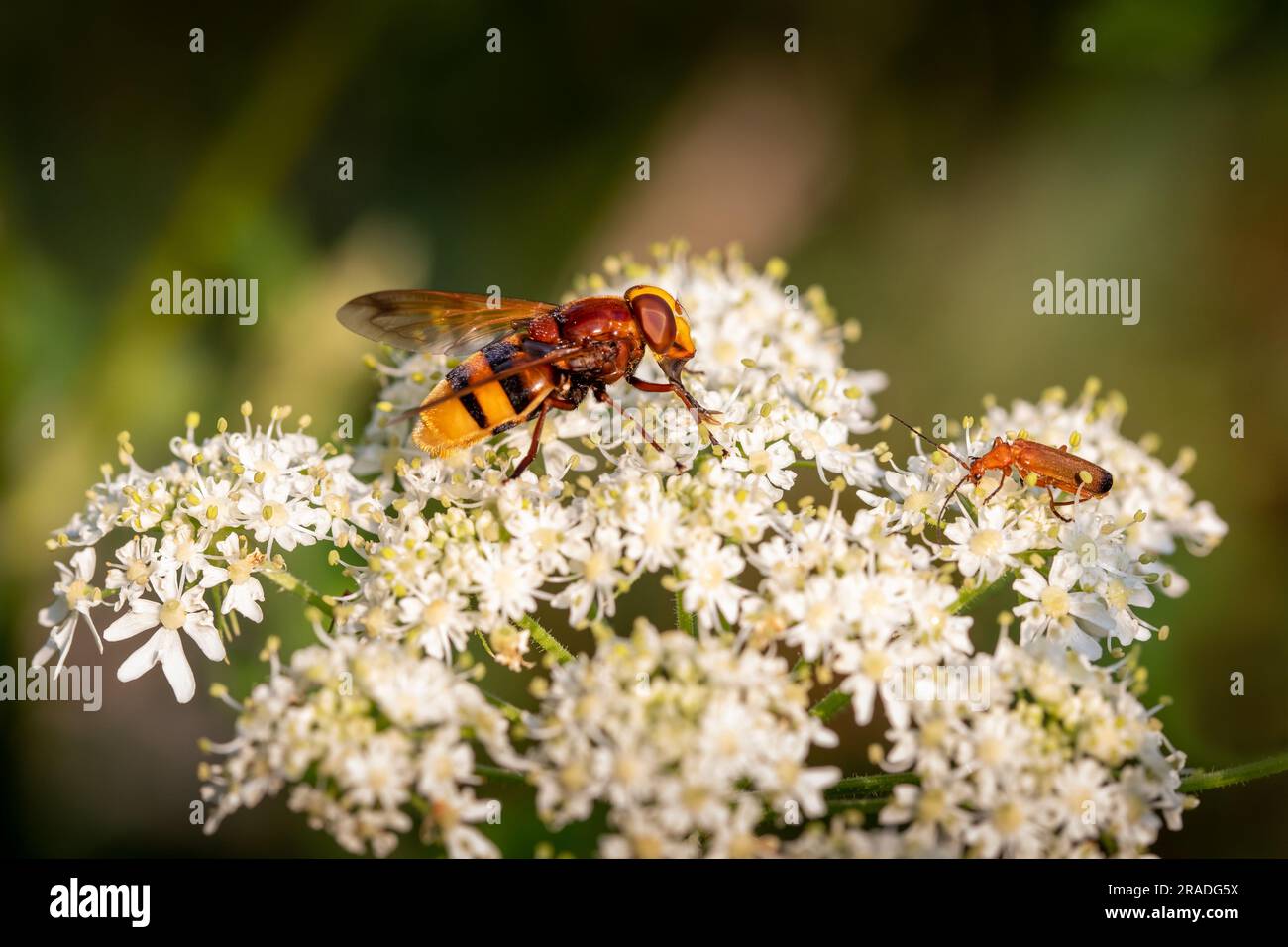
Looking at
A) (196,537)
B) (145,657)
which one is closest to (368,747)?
(145,657)

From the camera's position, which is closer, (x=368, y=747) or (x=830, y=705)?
(x=368, y=747)

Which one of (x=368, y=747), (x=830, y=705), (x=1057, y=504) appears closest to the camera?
(x=368, y=747)

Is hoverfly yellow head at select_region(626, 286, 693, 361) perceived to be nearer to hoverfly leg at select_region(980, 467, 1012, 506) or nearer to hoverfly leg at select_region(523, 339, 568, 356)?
hoverfly leg at select_region(523, 339, 568, 356)

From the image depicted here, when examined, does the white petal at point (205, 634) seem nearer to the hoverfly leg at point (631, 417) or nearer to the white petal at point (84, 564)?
the white petal at point (84, 564)

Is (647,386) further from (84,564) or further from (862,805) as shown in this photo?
(84,564)
